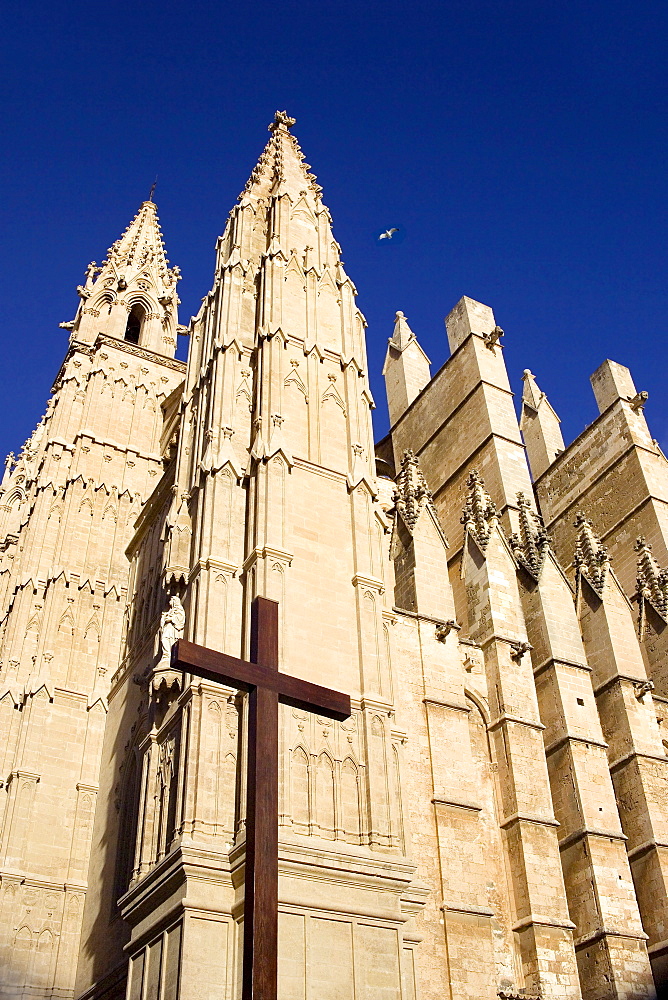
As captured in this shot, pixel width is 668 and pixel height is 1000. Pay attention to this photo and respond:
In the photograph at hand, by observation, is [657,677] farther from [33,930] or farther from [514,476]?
[33,930]

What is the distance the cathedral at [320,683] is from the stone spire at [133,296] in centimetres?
431

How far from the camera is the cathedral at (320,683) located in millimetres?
9641

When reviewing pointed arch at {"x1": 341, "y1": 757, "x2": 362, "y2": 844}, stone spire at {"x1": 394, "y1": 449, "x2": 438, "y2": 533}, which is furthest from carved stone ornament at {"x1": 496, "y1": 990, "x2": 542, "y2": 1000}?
stone spire at {"x1": 394, "y1": 449, "x2": 438, "y2": 533}

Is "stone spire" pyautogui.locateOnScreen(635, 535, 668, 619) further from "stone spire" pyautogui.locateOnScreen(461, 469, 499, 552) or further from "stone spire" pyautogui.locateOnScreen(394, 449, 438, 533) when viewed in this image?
"stone spire" pyautogui.locateOnScreen(394, 449, 438, 533)

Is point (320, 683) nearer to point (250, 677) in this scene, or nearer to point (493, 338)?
point (250, 677)

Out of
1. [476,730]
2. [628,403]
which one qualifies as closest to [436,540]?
[476,730]

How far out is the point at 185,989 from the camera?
27.2 feet

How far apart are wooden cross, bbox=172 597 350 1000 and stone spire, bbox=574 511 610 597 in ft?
35.1

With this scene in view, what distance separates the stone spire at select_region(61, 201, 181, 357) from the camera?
24.6 m

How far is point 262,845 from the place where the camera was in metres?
5.29

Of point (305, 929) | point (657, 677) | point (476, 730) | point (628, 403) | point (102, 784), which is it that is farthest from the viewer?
point (628, 403)

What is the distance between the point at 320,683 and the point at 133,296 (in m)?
18.1

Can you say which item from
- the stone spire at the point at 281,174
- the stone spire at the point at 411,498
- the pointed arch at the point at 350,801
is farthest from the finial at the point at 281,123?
the pointed arch at the point at 350,801

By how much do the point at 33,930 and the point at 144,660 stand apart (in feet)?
12.9
